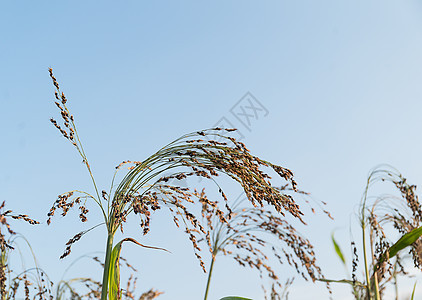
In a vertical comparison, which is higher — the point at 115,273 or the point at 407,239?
the point at 115,273

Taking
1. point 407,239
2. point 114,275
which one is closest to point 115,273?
point 114,275

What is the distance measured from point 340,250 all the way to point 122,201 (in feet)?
7.36

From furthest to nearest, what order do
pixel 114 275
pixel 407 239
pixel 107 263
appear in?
pixel 407 239 < pixel 114 275 < pixel 107 263

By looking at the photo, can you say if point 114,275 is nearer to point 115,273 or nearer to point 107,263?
point 115,273

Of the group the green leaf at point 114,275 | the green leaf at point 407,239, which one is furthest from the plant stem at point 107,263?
the green leaf at point 407,239

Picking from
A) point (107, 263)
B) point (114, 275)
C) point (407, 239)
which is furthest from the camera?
point (407, 239)

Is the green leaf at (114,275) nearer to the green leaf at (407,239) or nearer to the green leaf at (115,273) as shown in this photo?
the green leaf at (115,273)

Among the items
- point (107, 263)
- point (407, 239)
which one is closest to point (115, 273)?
point (107, 263)

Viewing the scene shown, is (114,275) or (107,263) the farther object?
(114,275)

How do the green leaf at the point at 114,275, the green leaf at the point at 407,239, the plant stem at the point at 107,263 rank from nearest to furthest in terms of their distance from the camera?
the plant stem at the point at 107,263, the green leaf at the point at 114,275, the green leaf at the point at 407,239

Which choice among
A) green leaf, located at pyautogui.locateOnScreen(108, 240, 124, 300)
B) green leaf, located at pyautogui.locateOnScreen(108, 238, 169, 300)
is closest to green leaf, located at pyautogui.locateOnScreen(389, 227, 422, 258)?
green leaf, located at pyautogui.locateOnScreen(108, 238, 169, 300)

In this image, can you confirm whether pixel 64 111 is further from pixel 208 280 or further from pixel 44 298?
pixel 208 280

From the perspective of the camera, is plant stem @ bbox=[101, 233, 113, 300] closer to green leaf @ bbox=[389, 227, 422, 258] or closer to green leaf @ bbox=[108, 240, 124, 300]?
green leaf @ bbox=[108, 240, 124, 300]

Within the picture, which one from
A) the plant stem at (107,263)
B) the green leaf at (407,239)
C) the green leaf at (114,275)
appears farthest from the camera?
the green leaf at (407,239)
